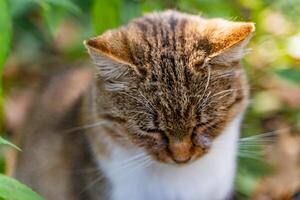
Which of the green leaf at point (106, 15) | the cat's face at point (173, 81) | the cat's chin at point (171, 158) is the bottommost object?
the cat's chin at point (171, 158)

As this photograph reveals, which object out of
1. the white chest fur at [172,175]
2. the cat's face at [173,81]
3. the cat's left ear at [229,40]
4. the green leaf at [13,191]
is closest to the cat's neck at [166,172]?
the white chest fur at [172,175]

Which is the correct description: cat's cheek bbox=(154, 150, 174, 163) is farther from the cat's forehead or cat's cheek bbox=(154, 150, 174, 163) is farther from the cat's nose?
the cat's forehead

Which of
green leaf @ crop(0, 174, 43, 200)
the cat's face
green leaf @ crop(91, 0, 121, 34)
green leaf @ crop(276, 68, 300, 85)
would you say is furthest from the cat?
green leaf @ crop(0, 174, 43, 200)

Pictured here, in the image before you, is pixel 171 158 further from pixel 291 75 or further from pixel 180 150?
pixel 291 75

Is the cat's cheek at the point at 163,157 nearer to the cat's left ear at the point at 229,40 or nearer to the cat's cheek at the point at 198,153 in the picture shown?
the cat's cheek at the point at 198,153

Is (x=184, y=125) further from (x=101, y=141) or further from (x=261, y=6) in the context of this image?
(x=261, y=6)

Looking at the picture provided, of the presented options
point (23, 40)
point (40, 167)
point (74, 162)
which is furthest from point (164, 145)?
point (23, 40)
